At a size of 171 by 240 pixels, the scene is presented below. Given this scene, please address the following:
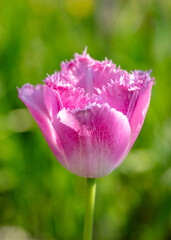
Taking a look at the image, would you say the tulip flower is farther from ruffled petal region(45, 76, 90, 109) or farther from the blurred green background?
the blurred green background

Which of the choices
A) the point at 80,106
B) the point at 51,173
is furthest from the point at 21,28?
the point at 80,106

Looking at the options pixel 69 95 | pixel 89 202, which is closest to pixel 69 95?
pixel 69 95

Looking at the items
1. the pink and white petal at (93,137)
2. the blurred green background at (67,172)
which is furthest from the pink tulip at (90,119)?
the blurred green background at (67,172)

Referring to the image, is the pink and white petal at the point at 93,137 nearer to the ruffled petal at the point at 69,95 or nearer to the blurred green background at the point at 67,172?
the ruffled petal at the point at 69,95

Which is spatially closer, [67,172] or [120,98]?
[120,98]

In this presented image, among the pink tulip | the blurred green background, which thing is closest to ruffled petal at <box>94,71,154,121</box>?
the pink tulip

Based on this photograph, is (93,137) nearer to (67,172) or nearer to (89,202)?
(89,202)
